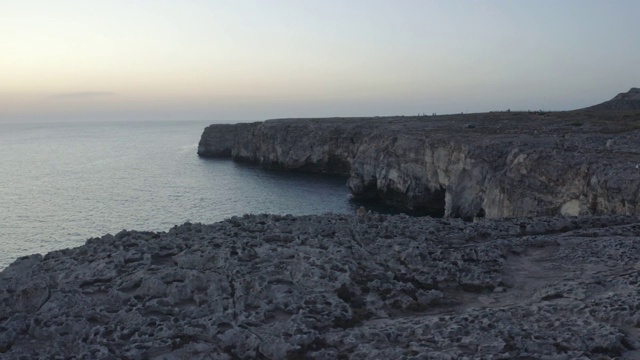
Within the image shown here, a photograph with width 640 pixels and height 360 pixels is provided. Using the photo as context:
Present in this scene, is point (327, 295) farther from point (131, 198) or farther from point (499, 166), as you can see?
point (131, 198)

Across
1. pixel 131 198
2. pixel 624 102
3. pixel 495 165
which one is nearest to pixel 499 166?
pixel 495 165

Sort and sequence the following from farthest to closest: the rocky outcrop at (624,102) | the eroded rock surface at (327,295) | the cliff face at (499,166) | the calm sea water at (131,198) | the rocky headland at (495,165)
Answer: the rocky outcrop at (624,102) → the calm sea water at (131,198) → the rocky headland at (495,165) → the cliff face at (499,166) → the eroded rock surface at (327,295)

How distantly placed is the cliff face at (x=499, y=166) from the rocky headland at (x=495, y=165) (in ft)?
0.27

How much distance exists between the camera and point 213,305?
41.3ft

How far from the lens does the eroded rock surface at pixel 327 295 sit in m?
10.9

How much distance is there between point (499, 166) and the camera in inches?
1882

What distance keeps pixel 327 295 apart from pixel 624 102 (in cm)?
10852

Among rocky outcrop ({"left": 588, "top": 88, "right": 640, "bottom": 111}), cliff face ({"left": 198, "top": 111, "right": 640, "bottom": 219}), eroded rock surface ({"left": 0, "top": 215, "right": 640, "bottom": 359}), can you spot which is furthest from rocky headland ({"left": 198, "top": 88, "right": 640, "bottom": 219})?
eroded rock surface ({"left": 0, "top": 215, "right": 640, "bottom": 359})

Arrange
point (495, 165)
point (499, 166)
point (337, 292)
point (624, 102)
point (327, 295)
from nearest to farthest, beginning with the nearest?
point (327, 295) < point (337, 292) < point (499, 166) < point (495, 165) < point (624, 102)

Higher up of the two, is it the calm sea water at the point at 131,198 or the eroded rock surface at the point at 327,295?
the eroded rock surface at the point at 327,295

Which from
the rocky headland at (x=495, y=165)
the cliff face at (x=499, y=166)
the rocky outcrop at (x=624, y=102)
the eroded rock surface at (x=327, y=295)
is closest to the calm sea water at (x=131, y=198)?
the rocky headland at (x=495, y=165)

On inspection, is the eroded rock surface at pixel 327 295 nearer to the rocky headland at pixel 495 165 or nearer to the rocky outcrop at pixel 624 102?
the rocky headland at pixel 495 165

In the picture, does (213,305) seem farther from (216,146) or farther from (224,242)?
(216,146)

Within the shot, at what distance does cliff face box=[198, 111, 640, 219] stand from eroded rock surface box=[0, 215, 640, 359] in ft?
53.6
